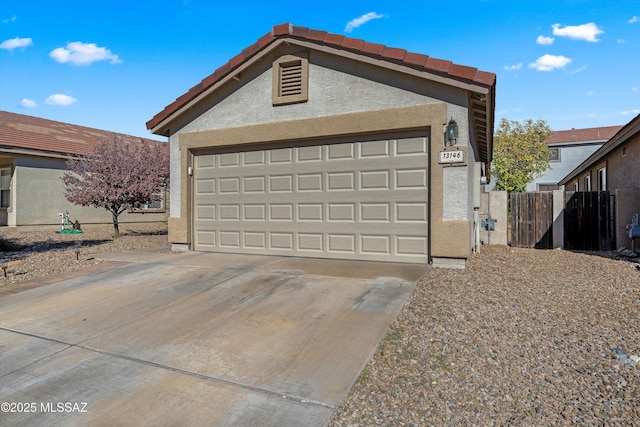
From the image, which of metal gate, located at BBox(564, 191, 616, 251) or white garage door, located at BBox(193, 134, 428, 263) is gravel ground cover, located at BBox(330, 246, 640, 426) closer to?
white garage door, located at BBox(193, 134, 428, 263)

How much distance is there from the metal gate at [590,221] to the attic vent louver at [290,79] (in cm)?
854

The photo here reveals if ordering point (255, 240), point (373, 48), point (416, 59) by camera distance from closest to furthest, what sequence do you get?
point (416, 59) < point (373, 48) < point (255, 240)

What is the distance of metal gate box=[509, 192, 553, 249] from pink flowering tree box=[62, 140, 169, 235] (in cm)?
1199

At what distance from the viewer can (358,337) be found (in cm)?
393

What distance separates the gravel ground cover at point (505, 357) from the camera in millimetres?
2766

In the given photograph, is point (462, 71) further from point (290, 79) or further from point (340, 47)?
point (290, 79)

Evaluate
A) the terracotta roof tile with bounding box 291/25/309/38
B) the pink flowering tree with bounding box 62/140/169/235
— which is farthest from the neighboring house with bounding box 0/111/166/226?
the terracotta roof tile with bounding box 291/25/309/38

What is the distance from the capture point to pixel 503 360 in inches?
137

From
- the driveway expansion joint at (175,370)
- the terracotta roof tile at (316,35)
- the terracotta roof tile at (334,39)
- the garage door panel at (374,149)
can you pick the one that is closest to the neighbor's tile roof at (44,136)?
the terracotta roof tile at (316,35)

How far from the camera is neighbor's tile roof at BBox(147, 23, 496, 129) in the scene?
667 centimetres

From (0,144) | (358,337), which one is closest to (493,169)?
(358,337)

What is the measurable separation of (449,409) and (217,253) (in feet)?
23.3

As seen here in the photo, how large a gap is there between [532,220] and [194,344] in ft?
35.7

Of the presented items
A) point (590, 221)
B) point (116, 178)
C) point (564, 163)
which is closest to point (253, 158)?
point (116, 178)
